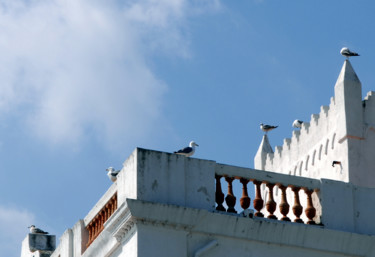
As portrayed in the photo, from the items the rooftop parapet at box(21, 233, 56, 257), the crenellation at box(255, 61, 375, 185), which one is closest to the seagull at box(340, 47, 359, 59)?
the crenellation at box(255, 61, 375, 185)

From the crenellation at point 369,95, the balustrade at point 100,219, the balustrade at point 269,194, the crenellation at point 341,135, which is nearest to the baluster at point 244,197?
the balustrade at point 269,194

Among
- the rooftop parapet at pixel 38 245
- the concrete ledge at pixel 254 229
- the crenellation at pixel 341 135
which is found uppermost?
the crenellation at pixel 341 135

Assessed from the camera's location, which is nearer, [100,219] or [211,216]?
[211,216]

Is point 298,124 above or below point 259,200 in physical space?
above

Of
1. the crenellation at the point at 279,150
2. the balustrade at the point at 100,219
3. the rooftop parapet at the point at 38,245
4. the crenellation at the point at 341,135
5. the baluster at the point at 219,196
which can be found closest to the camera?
the baluster at the point at 219,196

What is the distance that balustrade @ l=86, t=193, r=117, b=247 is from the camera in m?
19.3

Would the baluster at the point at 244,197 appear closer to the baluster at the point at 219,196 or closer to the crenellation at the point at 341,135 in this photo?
the baluster at the point at 219,196

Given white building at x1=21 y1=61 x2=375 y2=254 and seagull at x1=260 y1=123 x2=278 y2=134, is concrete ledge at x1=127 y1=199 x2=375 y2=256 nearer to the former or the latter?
white building at x1=21 y1=61 x2=375 y2=254

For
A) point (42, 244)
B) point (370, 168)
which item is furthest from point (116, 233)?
point (370, 168)

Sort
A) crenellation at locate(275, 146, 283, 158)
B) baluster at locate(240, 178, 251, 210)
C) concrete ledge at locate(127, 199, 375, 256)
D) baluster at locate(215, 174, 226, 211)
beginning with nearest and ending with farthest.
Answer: concrete ledge at locate(127, 199, 375, 256) → baluster at locate(215, 174, 226, 211) → baluster at locate(240, 178, 251, 210) → crenellation at locate(275, 146, 283, 158)

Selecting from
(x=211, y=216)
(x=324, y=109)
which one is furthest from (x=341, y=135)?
(x=211, y=216)

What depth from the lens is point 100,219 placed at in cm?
2002

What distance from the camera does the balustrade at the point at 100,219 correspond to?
63.3 feet

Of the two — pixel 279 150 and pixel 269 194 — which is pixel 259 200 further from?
pixel 279 150
